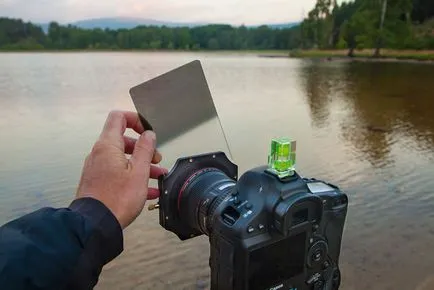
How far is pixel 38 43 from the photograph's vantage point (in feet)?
313

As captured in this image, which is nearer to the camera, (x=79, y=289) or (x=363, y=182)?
(x=79, y=289)

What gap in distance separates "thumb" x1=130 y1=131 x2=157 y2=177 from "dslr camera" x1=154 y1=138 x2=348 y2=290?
12.4 inches

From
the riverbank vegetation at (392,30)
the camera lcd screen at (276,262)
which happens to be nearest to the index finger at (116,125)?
the camera lcd screen at (276,262)

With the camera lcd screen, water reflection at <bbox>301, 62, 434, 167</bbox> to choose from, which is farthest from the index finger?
water reflection at <bbox>301, 62, 434, 167</bbox>

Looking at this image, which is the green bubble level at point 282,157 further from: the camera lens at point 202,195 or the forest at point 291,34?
the forest at point 291,34

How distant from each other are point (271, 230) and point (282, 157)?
0.23 meters

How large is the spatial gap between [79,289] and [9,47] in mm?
99065

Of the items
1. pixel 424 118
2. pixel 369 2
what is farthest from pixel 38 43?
pixel 424 118

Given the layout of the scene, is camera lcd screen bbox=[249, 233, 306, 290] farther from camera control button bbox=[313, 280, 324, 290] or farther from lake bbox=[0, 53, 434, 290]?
lake bbox=[0, 53, 434, 290]

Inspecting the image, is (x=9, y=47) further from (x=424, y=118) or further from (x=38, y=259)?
(x=38, y=259)

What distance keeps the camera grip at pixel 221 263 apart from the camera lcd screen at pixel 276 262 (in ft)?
0.20

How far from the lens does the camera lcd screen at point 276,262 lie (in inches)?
52.1

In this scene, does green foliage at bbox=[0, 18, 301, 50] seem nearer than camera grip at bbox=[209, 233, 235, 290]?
No

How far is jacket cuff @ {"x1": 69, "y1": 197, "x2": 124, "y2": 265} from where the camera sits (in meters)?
0.96
